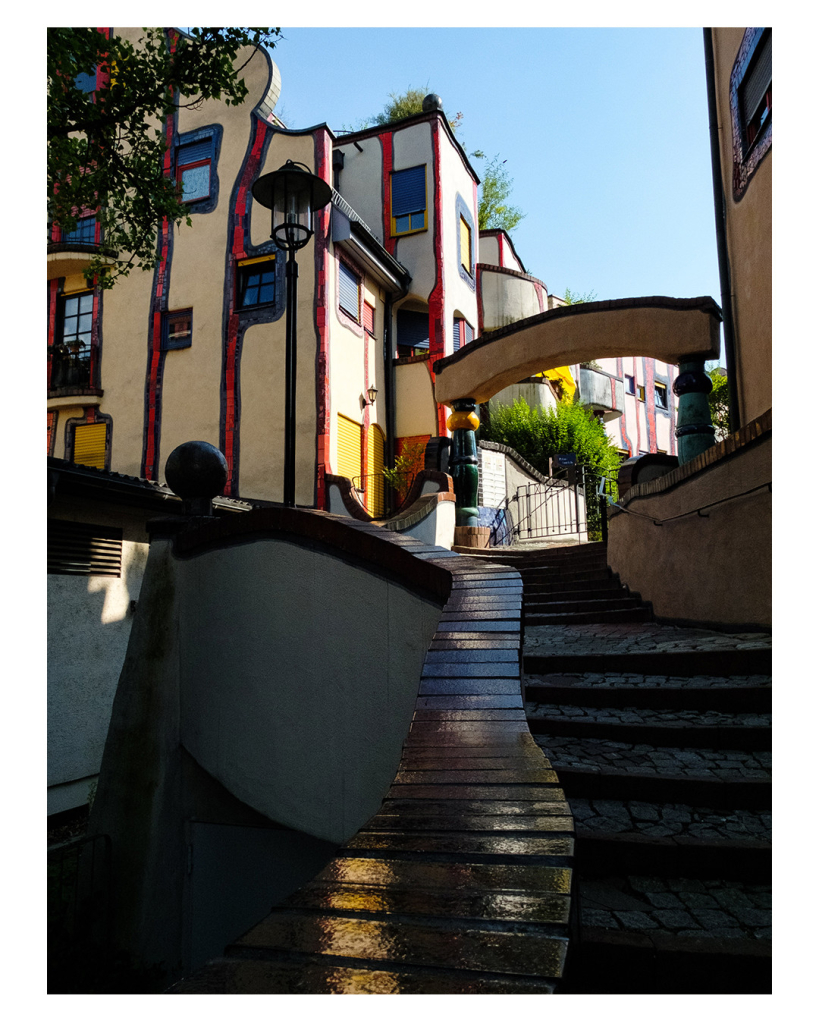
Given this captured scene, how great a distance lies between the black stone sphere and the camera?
531 cm

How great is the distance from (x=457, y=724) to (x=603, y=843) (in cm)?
113

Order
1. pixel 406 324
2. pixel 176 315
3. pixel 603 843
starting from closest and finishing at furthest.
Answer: pixel 603 843 < pixel 176 315 < pixel 406 324

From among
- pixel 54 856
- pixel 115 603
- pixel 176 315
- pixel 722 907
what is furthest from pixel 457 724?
pixel 176 315

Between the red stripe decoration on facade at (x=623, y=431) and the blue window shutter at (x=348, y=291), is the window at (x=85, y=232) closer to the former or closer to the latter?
the blue window shutter at (x=348, y=291)

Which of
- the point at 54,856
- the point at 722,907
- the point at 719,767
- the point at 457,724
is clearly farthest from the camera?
the point at 54,856

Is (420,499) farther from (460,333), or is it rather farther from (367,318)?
(460,333)

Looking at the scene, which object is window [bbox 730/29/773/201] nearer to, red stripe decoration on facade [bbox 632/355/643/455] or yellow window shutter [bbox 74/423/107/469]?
yellow window shutter [bbox 74/423/107/469]

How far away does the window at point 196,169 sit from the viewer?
52.2 feet

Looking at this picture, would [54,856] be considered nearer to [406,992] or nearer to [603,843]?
[603,843]

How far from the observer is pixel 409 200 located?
17.8 meters

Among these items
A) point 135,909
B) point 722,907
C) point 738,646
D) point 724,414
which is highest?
point 724,414

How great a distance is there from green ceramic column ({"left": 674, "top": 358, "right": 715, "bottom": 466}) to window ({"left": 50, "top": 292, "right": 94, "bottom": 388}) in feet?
47.3

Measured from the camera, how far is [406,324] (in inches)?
755

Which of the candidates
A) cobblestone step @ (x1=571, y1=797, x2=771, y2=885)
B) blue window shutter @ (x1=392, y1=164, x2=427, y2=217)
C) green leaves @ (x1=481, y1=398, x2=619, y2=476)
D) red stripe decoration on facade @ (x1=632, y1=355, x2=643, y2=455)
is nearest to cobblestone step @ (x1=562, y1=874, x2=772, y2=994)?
cobblestone step @ (x1=571, y1=797, x2=771, y2=885)
